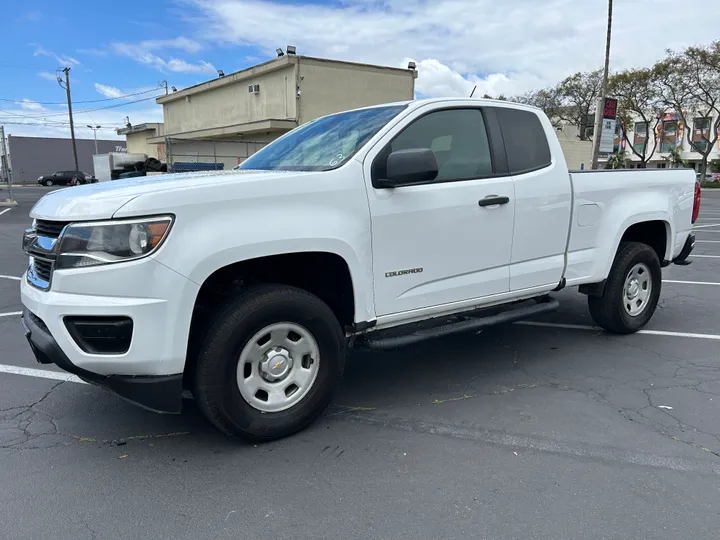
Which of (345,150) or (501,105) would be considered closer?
(345,150)

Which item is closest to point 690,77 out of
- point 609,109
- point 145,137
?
point 609,109

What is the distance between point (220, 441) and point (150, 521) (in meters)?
0.78

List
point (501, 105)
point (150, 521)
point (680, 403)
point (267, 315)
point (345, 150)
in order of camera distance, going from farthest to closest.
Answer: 1. point (501, 105)
2. point (680, 403)
3. point (345, 150)
4. point (267, 315)
5. point (150, 521)

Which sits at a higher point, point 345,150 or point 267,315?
point 345,150

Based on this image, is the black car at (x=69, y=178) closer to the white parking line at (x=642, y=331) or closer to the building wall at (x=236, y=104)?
the building wall at (x=236, y=104)

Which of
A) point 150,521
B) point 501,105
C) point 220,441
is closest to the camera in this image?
point 150,521

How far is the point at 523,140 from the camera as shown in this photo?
4375mm

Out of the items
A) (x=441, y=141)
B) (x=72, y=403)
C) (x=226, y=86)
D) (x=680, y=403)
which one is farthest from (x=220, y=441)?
(x=226, y=86)

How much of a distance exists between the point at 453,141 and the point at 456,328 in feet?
4.38

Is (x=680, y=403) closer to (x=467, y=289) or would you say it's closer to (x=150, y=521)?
(x=467, y=289)

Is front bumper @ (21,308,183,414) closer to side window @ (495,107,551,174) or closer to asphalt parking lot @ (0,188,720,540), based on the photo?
asphalt parking lot @ (0,188,720,540)

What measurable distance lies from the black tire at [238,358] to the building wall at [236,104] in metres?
21.7

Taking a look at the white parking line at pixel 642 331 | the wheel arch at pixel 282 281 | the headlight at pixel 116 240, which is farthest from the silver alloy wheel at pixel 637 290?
the headlight at pixel 116 240

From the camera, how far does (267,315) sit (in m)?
3.08
